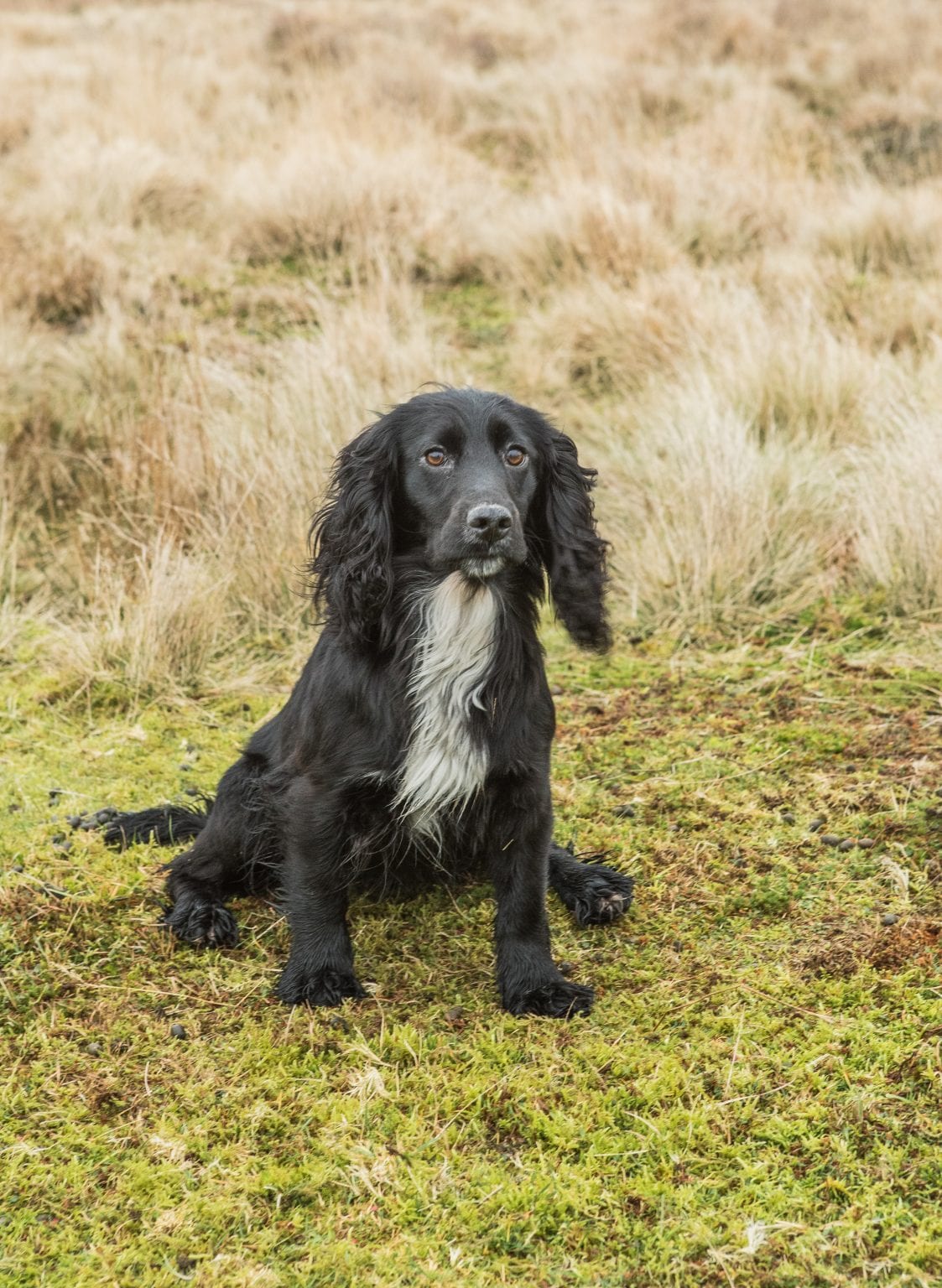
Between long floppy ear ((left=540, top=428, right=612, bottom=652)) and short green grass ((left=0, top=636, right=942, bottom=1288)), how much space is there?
85cm

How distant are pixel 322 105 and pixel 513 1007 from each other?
10.6 metres

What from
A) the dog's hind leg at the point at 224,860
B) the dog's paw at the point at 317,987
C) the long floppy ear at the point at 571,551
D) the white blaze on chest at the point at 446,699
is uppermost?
the long floppy ear at the point at 571,551

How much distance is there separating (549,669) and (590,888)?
5.96ft

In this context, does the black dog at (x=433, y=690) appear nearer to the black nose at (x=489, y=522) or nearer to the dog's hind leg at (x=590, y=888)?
the black nose at (x=489, y=522)

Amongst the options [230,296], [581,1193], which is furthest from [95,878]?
[230,296]

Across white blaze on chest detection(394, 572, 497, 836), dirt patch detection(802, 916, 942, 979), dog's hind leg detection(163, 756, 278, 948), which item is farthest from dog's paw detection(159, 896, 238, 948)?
dirt patch detection(802, 916, 942, 979)

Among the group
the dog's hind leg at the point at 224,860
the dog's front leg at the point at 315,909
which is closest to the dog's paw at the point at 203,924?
the dog's hind leg at the point at 224,860

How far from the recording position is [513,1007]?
3.18m

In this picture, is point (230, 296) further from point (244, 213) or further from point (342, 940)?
point (342, 940)

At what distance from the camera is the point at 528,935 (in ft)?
10.5

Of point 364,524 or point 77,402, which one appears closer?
point 364,524

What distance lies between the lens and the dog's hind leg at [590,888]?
3562 millimetres

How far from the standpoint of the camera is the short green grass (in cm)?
250

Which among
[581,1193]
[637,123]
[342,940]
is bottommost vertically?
[581,1193]
